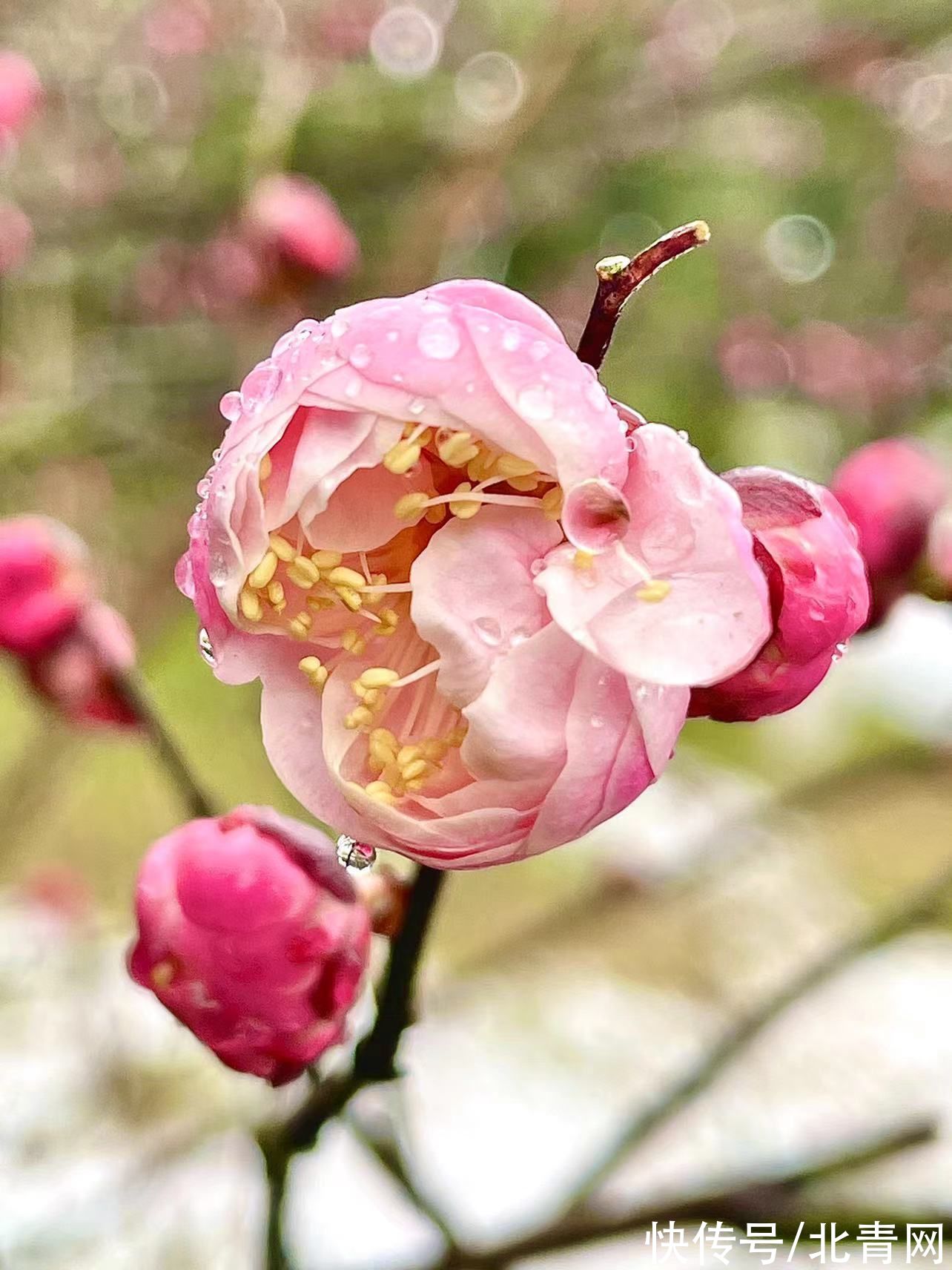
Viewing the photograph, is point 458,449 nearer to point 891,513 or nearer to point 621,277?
point 621,277

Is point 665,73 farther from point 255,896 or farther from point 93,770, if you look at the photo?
point 255,896

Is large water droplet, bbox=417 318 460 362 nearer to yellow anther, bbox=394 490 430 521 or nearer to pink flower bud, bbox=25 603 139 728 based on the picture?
yellow anther, bbox=394 490 430 521

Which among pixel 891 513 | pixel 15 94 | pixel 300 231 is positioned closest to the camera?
pixel 891 513

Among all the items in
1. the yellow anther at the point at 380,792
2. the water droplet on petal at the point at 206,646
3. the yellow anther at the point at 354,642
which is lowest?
the yellow anther at the point at 380,792

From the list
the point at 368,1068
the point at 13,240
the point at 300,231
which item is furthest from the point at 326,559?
the point at 13,240

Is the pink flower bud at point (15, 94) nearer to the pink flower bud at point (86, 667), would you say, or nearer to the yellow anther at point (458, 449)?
the pink flower bud at point (86, 667)

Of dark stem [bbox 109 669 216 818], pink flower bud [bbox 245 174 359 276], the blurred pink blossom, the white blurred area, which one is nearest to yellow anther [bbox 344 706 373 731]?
dark stem [bbox 109 669 216 818]

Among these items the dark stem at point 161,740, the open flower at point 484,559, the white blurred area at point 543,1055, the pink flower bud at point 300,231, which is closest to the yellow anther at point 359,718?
the open flower at point 484,559

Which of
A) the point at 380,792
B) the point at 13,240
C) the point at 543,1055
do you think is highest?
the point at 380,792
